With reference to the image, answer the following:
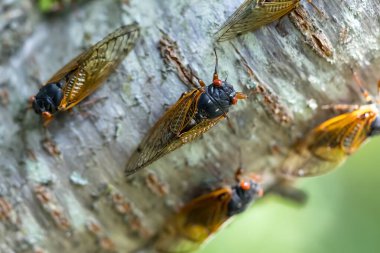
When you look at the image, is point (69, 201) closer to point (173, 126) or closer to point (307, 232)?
point (173, 126)

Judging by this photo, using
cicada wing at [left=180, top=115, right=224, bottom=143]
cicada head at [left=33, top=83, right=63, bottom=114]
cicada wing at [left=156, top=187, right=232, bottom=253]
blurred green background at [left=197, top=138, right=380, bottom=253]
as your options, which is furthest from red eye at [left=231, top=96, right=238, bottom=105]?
blurred green background at [left=197, top=138, right=380, bottom=253]

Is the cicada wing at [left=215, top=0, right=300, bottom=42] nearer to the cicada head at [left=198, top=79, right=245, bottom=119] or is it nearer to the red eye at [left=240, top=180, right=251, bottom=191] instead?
the cicada head at [left=198, top=79, right=245, bottom=119]

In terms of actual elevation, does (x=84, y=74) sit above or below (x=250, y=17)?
above

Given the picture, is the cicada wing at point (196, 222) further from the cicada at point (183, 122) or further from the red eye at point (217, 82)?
the red eye at point (217, 82)

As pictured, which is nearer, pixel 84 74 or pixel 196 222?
pixel 84 74

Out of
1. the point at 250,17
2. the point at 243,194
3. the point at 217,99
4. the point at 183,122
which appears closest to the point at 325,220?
the point at 243,194

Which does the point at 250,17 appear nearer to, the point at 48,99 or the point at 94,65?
the point at 94,65

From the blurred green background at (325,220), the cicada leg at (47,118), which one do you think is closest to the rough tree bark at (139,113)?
the cicada leg at (47,118)
